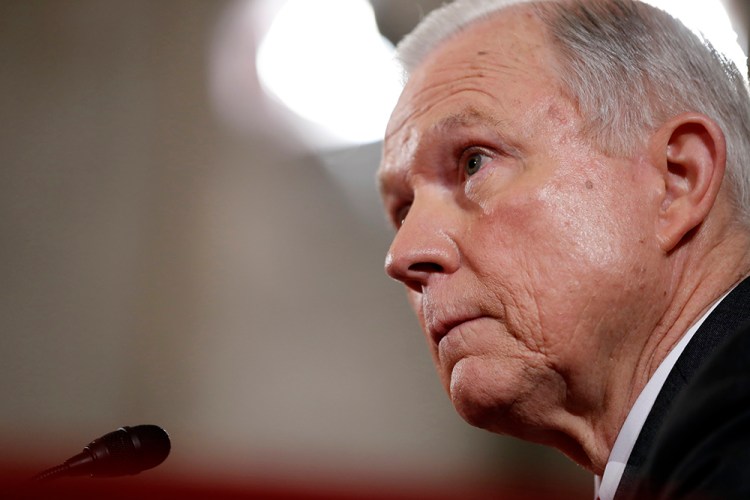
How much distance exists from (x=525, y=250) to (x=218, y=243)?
8.07 ft

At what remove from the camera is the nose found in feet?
4.25

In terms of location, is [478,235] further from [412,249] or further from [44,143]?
[44,143]

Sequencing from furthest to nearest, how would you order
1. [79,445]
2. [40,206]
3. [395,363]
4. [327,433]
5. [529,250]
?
[395,363] < [327,433] < [40,206] < [79,445] < [529,250]

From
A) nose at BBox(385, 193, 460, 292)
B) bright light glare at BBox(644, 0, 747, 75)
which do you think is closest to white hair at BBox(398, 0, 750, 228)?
bright light glare at BBox(644, 0, 747, 75)

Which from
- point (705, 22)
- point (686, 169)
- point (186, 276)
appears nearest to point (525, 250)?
point (686, 169)

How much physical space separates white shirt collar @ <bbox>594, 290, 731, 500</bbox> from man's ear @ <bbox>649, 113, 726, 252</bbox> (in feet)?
0.43

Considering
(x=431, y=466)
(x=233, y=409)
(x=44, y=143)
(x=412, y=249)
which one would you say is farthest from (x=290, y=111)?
(x=412, y=249)

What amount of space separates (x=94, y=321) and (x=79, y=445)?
570 millimetres

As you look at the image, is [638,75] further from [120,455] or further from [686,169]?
[120,455]

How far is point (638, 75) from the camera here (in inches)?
51.5

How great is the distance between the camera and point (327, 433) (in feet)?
11.2

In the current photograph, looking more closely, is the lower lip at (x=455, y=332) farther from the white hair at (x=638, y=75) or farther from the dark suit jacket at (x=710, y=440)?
the dark suit jacket at (x=710, y=440)

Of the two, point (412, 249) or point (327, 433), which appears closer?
point (412, 249)

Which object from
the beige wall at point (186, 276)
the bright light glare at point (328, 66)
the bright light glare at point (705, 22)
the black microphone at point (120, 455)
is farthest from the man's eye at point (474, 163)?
the bright light glare at point (328, 66)
